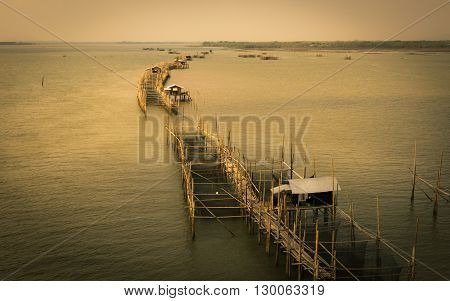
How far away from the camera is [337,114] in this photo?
105ft

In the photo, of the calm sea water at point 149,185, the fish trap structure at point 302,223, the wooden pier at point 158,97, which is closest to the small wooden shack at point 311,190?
the fish trap structure at point 302,223

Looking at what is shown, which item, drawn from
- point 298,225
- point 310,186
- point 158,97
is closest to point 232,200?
point 298,225

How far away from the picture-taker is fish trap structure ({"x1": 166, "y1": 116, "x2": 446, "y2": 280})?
37.2ft

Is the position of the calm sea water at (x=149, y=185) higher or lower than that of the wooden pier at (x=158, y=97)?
lower

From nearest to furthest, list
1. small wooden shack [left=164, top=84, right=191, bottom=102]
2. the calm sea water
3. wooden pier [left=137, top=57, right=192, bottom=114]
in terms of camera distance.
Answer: the calm sea water, wooden pier [left=137, top=57, right=192, bottom=114], small wooden shack [left=164, top=84, right=191, bottom=102]

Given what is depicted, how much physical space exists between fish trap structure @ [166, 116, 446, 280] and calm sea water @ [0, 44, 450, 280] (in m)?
0.53

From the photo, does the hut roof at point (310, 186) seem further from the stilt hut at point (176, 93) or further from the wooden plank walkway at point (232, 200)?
the stilt hut at point (176, 93)

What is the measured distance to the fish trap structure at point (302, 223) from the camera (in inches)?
447

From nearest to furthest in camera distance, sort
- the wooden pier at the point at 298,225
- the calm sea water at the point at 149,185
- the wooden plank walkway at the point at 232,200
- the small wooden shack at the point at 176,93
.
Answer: the wooden pier at the point at 298,225, the wooden plank walkway at the point at 232,200, the calm sea water at the point at 149,185, the small wooden shack at the point at 176,93

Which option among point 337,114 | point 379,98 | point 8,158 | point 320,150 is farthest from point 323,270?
point 379,98

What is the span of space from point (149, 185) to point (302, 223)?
21.8 feet

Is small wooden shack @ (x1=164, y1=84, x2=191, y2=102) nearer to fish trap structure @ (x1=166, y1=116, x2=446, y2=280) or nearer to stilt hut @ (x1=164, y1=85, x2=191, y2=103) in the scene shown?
stilt hut @ (x1=164, y1=85, x2=191, y2=103)

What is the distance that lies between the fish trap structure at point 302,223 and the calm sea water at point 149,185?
0.53 meters

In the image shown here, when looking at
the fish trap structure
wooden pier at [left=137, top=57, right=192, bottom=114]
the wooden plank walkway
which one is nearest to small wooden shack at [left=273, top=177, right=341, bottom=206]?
the fish trap structure
